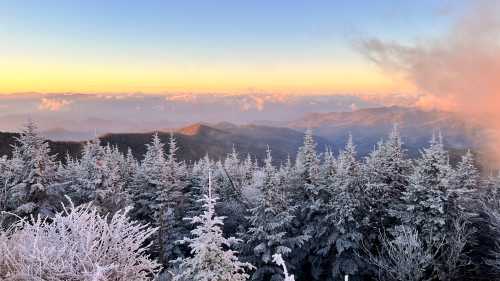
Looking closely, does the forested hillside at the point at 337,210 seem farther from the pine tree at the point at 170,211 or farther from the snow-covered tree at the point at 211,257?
the snow-covered tree at the point at 211,257

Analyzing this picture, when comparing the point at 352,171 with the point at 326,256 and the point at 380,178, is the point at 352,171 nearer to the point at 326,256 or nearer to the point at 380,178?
the point at 380,178

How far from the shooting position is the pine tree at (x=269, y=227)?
92.5 feet

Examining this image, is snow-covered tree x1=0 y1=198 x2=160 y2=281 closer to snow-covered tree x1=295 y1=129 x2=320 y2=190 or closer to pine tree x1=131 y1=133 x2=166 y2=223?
snow-covered tree x1=295 y1=129 x2=320 y2=190

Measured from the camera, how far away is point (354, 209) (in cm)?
2786


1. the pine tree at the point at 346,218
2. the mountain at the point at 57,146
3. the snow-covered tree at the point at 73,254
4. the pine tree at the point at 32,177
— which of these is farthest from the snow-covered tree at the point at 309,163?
the mountain at the point at 57,146

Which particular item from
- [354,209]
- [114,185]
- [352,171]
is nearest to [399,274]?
[354,209]

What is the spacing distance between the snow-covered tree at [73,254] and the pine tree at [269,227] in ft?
66.9

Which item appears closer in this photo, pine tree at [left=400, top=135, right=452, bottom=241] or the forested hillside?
the forested hillside

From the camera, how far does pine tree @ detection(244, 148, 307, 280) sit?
28203 mm

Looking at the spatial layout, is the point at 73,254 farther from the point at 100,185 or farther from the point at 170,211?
the point at 170,211

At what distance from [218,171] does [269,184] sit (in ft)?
65.8

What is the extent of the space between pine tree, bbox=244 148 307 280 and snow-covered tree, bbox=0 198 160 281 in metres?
20.4

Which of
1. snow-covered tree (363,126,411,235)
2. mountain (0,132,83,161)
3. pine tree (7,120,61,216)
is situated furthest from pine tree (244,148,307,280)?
mountain (0,132,83,161)

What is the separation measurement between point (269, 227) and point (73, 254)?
2191cm
